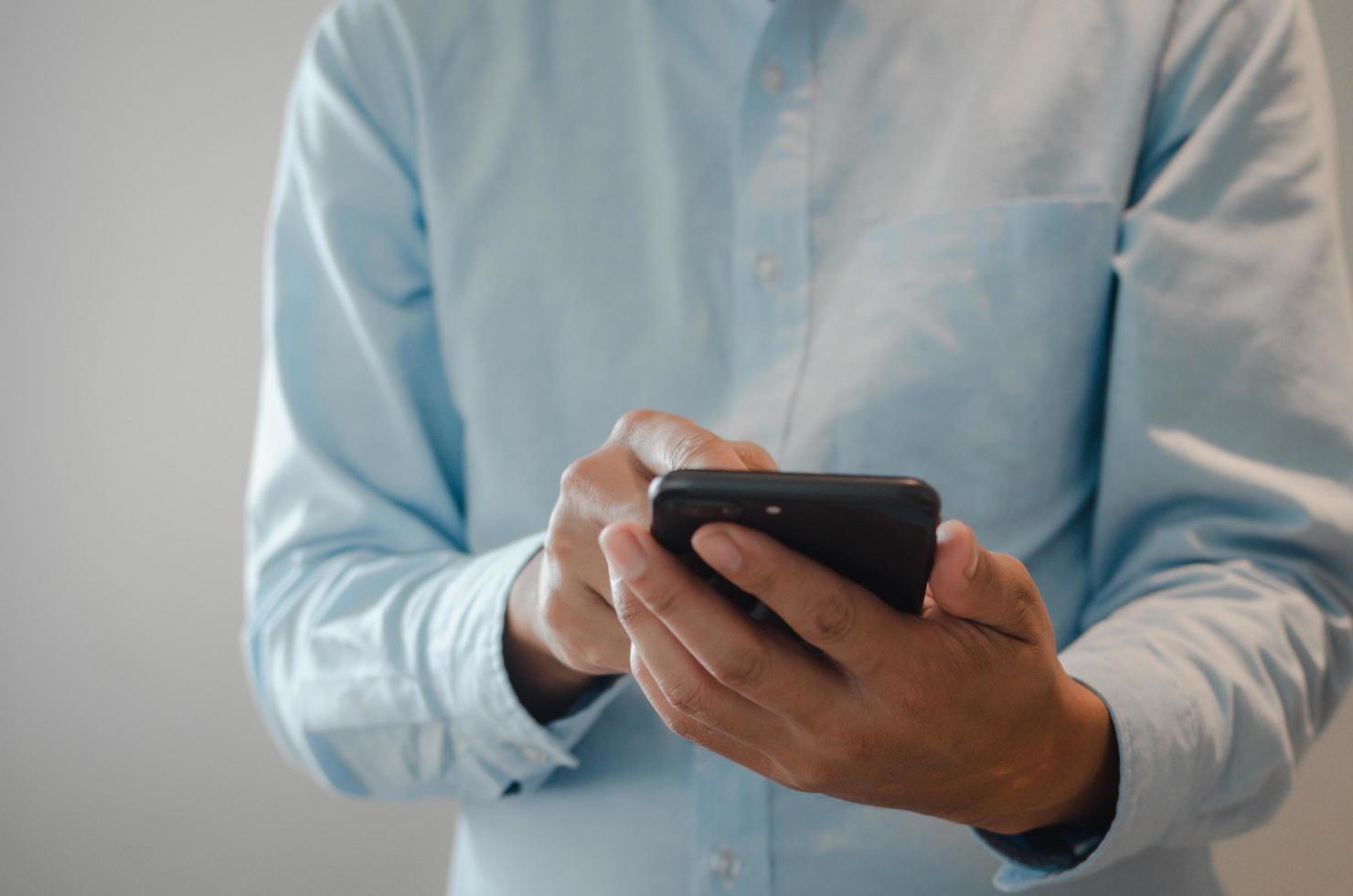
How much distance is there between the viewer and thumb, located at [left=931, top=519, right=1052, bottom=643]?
0.38 m

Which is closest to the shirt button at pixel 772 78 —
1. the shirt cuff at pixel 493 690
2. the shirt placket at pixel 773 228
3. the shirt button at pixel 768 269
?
the shirt placket at pixel 773 228

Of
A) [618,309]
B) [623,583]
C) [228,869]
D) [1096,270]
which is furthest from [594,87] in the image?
[228,869]

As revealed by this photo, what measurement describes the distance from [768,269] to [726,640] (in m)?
0.37

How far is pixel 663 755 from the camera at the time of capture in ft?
2.22

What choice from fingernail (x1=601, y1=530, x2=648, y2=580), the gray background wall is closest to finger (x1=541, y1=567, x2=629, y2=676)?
fingernail (x1=601, y1=530, x2=648, y2=580)

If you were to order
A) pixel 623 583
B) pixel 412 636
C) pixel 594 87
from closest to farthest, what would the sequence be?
1. pixel 623 583
2. pixel 412 636
3. pixel 594 87

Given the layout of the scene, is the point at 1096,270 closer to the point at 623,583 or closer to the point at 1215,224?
the point at 1215,224

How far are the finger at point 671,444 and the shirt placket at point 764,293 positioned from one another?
23 centimetres

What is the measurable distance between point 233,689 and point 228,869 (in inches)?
7.6

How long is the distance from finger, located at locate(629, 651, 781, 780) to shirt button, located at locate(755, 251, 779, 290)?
1.06 ft

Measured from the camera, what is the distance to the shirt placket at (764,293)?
2.15 ft

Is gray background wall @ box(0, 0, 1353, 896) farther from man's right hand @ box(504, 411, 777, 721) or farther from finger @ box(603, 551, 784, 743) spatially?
finger @ box(603, 551, 784, 743)

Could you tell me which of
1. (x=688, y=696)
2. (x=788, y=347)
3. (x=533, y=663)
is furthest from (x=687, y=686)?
(x=788, y=347)

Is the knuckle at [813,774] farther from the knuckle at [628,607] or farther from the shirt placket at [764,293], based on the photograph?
the shirt placket at [764,293]
